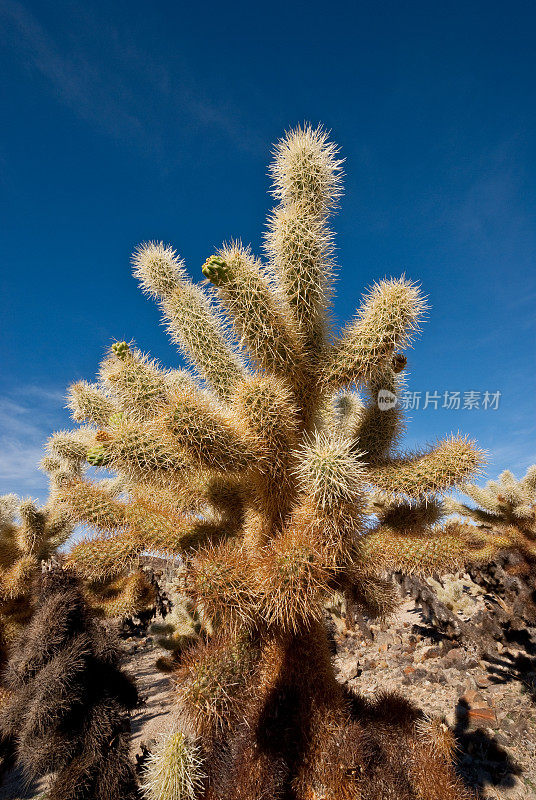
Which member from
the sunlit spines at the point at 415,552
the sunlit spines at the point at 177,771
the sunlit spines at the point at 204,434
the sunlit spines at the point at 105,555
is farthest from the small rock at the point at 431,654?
the sunlit spines at the point at 204,434

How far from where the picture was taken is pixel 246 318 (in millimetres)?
1948

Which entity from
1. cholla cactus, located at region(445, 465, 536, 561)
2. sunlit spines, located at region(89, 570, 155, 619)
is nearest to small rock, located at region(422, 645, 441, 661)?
cholla cactus, located at region(445, 465, 536, 561)

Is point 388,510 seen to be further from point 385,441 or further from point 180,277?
point 180,277

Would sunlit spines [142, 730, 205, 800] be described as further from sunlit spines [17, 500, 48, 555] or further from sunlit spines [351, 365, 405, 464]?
sunlit spines [17, 500, 48, 555]

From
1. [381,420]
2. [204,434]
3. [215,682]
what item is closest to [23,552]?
[215,682]

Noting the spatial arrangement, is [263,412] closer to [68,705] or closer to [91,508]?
[91,508]

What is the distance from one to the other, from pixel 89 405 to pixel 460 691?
6.26 m

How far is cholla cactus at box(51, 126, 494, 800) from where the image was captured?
1.80 m

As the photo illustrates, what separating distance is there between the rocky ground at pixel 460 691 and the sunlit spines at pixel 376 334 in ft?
9.38

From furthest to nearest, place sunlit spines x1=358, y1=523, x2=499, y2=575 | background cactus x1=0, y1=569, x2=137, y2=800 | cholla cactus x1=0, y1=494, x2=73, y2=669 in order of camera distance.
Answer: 1. cholla cactus x1=0, y1=494, x2=73, y2=669
2. background cactus x1=0, y1=569, x2=137, y2=800
3. sunlit spines x1=358, y1=523, x2=499, y2=575

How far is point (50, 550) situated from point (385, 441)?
515 cm

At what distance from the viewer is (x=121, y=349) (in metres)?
2.40

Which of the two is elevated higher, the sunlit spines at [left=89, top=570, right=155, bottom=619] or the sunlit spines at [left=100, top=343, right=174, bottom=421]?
the sunlit spines at [left=100, top=343, right=174, bottom=421]

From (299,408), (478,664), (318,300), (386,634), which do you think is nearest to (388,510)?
(299,408)
